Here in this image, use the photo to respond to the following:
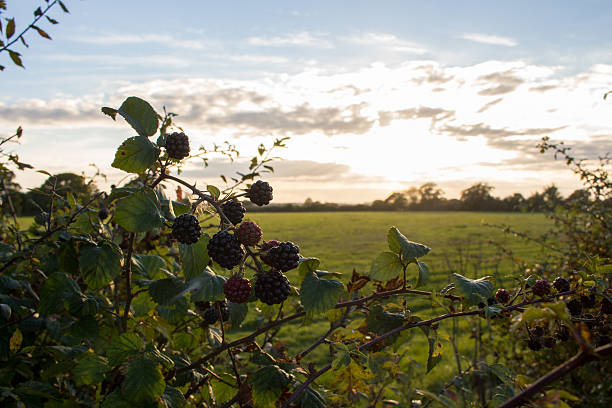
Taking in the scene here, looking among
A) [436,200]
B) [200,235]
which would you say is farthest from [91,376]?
[436,200]

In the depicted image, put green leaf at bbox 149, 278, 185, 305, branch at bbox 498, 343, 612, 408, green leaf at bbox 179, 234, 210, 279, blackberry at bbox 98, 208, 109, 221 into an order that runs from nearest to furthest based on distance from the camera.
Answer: branch at bbox 498, 343, 612, 408 < green leaf at bbox 179, 234, 210, 279 < green leaf at bbox 149, 278, 185, 305 < blackberry at bbox 98, 208, 109, 221

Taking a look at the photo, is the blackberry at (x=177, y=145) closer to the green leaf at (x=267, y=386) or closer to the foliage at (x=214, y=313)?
the foliage at (x=214, y=313)

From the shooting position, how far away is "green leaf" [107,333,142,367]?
4.19 ft

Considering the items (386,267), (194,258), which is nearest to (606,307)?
(386,267)

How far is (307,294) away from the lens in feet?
3.78

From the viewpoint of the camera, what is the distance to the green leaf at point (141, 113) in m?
1.29

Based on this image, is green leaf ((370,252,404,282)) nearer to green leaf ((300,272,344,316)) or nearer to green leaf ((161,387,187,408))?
green leaf ((300,272,344,316))

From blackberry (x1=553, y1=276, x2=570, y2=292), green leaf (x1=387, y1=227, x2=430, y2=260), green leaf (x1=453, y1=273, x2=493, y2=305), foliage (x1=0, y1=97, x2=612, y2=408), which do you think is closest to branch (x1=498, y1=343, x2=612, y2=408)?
foliage (x1=0, y1=97, x2=612, y2=408)

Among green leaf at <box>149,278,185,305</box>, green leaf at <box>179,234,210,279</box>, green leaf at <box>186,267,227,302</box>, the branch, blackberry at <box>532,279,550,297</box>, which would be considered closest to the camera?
the branch

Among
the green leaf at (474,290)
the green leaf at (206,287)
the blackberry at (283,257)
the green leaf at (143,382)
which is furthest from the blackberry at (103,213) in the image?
the green leaf at (474,290)

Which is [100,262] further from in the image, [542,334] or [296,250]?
[542,334]

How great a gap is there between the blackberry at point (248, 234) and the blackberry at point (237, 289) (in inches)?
4.2

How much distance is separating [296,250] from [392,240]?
0.36 metres

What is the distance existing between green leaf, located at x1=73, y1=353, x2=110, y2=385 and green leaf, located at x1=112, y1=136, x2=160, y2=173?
699 mm
